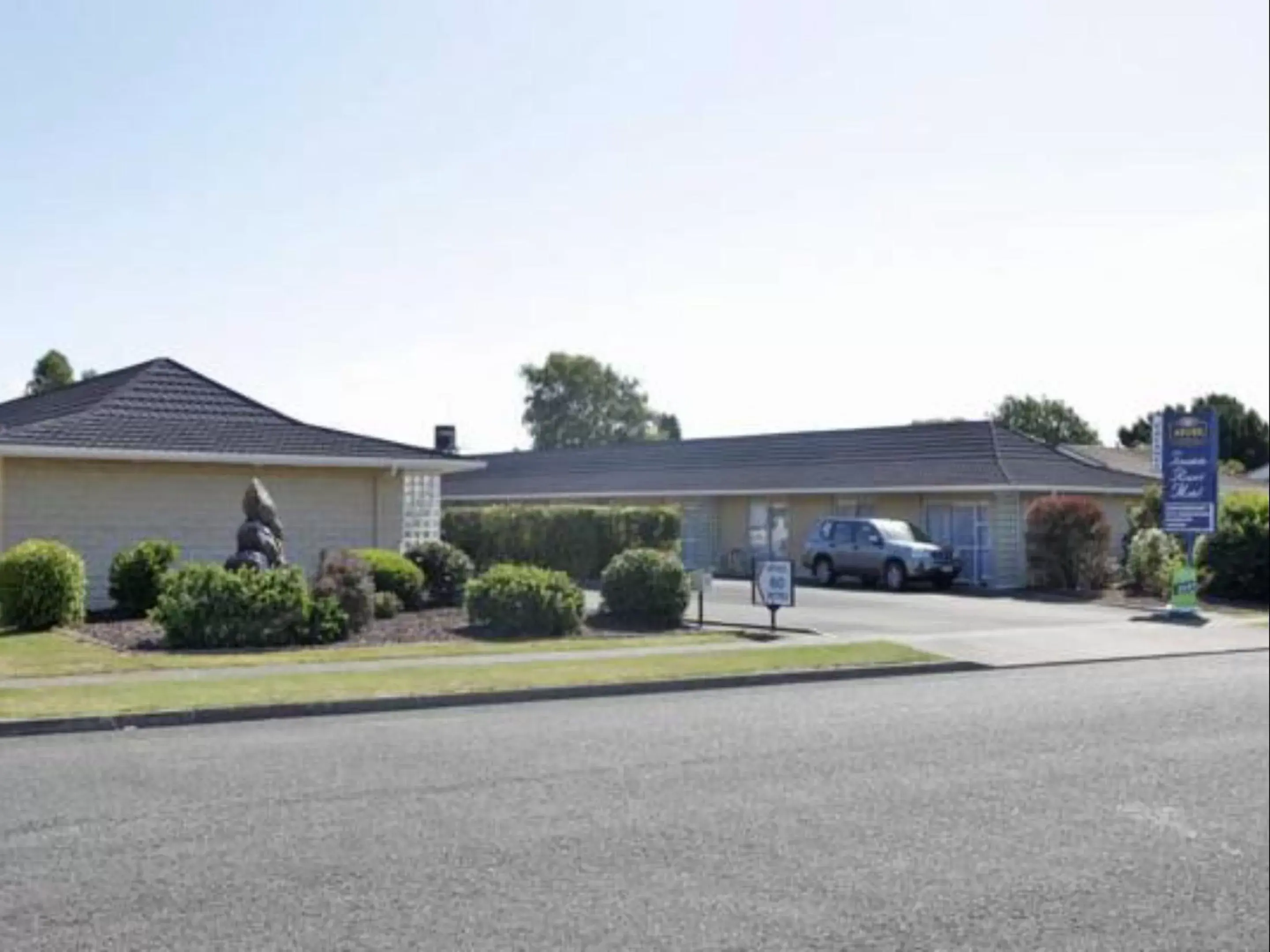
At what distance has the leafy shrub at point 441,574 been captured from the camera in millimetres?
23734

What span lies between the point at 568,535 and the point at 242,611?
629 inches

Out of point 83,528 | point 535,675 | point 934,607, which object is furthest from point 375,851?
point 934,607

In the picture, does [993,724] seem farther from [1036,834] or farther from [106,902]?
[106,902]

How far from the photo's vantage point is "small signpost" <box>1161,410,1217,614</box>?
27.2 m

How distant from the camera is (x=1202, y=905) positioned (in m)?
6.52

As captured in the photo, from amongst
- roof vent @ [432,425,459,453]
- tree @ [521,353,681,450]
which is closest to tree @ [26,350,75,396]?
roof vent @ [432,425,459,453]

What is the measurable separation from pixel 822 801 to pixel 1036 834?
4.36 feet

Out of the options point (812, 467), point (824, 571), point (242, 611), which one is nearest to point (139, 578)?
point (242, 611)

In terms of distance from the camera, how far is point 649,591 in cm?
2198

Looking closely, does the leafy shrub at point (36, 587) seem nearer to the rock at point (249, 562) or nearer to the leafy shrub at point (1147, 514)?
the rock at point (249, 562)

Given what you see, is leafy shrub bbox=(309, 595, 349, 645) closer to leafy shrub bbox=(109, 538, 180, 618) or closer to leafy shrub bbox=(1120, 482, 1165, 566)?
leafy shrub bbox=(109, 538, 180, 618)

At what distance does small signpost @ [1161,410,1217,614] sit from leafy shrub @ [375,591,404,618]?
579 inches

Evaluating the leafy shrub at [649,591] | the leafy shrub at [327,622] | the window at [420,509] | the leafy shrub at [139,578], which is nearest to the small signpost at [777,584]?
the leafy shrub at [649,591]

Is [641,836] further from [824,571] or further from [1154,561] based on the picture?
[824,571]
